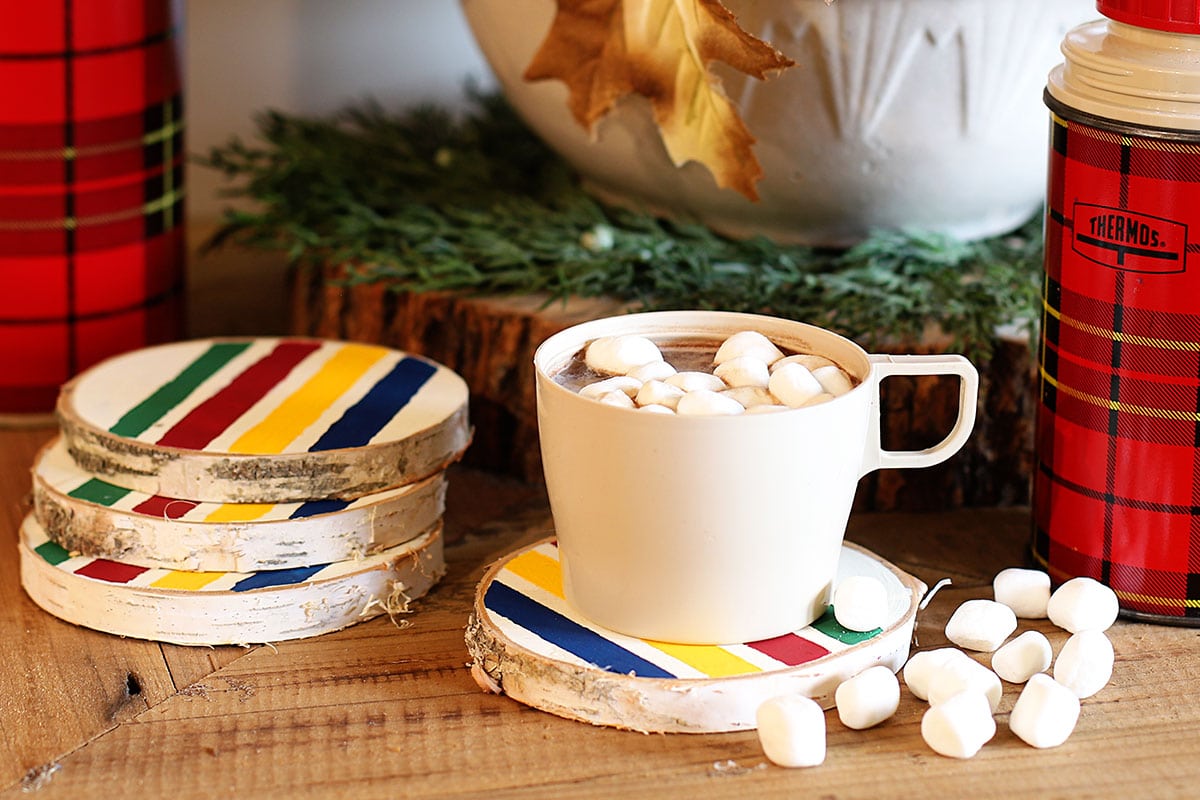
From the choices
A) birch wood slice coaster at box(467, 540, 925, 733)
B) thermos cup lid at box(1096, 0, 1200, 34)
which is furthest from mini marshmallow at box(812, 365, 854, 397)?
thermos cup lid at box(1096, 0, 1200, 34)

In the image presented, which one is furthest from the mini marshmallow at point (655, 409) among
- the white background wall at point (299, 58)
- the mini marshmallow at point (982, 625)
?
the white background wall at point (299, 58)

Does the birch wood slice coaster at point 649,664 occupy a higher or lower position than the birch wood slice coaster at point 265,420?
lower

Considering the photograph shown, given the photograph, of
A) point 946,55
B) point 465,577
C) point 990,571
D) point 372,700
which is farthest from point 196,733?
point 946,55

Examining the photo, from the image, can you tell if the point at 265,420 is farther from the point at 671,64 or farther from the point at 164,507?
the point at 671,64

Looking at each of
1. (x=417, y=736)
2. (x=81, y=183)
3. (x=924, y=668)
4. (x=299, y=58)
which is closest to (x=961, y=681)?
(x=924, y=668)

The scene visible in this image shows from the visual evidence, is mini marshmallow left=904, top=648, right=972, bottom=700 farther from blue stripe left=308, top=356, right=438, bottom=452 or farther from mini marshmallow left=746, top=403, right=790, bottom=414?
blue stripe left=308, top=356, right=438, bottom=452

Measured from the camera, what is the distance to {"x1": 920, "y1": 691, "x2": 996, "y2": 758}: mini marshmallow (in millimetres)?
663

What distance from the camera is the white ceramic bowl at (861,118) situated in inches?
34.6

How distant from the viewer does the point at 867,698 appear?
0.68 metres

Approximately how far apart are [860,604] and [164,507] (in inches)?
14.5

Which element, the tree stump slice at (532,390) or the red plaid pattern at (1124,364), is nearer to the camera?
the red plaid pattern at (1124,364)

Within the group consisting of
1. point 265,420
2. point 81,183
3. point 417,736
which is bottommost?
point 417,736

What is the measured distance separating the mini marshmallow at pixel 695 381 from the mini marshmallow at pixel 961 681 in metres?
0.17

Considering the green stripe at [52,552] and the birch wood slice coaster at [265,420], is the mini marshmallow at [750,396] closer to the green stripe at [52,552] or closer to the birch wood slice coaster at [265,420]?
the birch wood slice coaster at [265,420]
